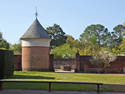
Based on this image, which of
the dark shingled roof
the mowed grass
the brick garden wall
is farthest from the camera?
the brick garden wall

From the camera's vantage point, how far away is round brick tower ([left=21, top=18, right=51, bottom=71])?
30406 mm

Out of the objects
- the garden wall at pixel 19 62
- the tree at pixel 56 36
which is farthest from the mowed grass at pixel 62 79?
the tree at pixel 56 36

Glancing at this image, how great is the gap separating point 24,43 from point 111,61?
13.6 metres

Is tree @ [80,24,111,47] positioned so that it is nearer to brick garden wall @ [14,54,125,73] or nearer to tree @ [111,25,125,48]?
tree @ [111,25,125,48]

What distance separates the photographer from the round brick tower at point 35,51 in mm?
30406

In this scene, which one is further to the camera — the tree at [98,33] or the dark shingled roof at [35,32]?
the tree at [98,33]

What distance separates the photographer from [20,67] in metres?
32.5

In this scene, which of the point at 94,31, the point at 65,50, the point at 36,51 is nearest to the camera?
the point at 36,51

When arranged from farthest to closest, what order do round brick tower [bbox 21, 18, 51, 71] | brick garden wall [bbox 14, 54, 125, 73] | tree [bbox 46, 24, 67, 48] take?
tree [bbox 46, 24, 67, 48]
brick garden wall [bbox 14, 54, 125, 73]
round brick tower [bbox 21, 18, 51, 71]

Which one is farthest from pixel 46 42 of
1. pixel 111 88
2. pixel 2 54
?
pixel 111 88

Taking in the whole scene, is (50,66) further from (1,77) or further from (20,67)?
(1,77)

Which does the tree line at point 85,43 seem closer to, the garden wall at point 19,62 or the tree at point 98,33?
the tree at point 98,33

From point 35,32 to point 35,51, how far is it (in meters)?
2.90

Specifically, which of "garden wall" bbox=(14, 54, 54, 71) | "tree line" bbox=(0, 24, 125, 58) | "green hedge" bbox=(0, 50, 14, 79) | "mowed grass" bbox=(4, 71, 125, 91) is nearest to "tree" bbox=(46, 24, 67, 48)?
"tree line" bbox=(0, 24, 125, 58)
